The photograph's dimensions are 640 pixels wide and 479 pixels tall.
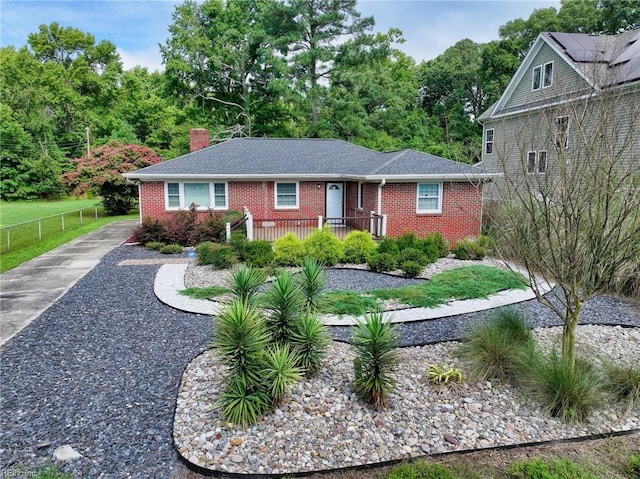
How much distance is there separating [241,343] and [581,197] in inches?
151

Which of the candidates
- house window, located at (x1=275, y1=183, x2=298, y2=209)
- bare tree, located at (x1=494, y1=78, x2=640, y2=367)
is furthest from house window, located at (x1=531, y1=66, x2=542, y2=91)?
bare tree, located at (x1=494, y1=78, x2=640, y2=367)

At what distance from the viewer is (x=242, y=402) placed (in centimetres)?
445

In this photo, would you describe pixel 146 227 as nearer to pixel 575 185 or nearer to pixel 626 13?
pixel 575 185

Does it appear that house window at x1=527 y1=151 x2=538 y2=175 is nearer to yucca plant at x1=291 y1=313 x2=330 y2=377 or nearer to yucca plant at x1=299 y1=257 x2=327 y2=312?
yucca plant at x1=299 y1=257 x2=327 y2=312

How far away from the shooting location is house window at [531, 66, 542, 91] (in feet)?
67.9

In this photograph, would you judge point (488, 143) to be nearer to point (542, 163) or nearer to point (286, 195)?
point (286, 195)

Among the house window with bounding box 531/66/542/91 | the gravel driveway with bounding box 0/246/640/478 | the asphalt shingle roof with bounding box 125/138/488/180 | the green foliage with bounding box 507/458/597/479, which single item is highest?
the house window with bounding box 531/66/542/91

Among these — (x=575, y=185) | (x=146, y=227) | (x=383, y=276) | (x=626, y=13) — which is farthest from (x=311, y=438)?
(x=626, y=13)

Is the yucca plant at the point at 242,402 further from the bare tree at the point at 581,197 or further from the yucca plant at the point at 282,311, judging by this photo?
the bare tree at the point at 581,197

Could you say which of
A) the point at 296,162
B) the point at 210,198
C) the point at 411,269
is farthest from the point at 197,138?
the point at 411,269

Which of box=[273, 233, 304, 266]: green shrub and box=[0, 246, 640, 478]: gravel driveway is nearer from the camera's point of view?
box=[0, 246, 640, 478]: gravel driveway

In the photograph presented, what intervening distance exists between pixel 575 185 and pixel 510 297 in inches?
204

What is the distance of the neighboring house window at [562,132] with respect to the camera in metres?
4.53

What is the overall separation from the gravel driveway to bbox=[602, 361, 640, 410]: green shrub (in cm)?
225
